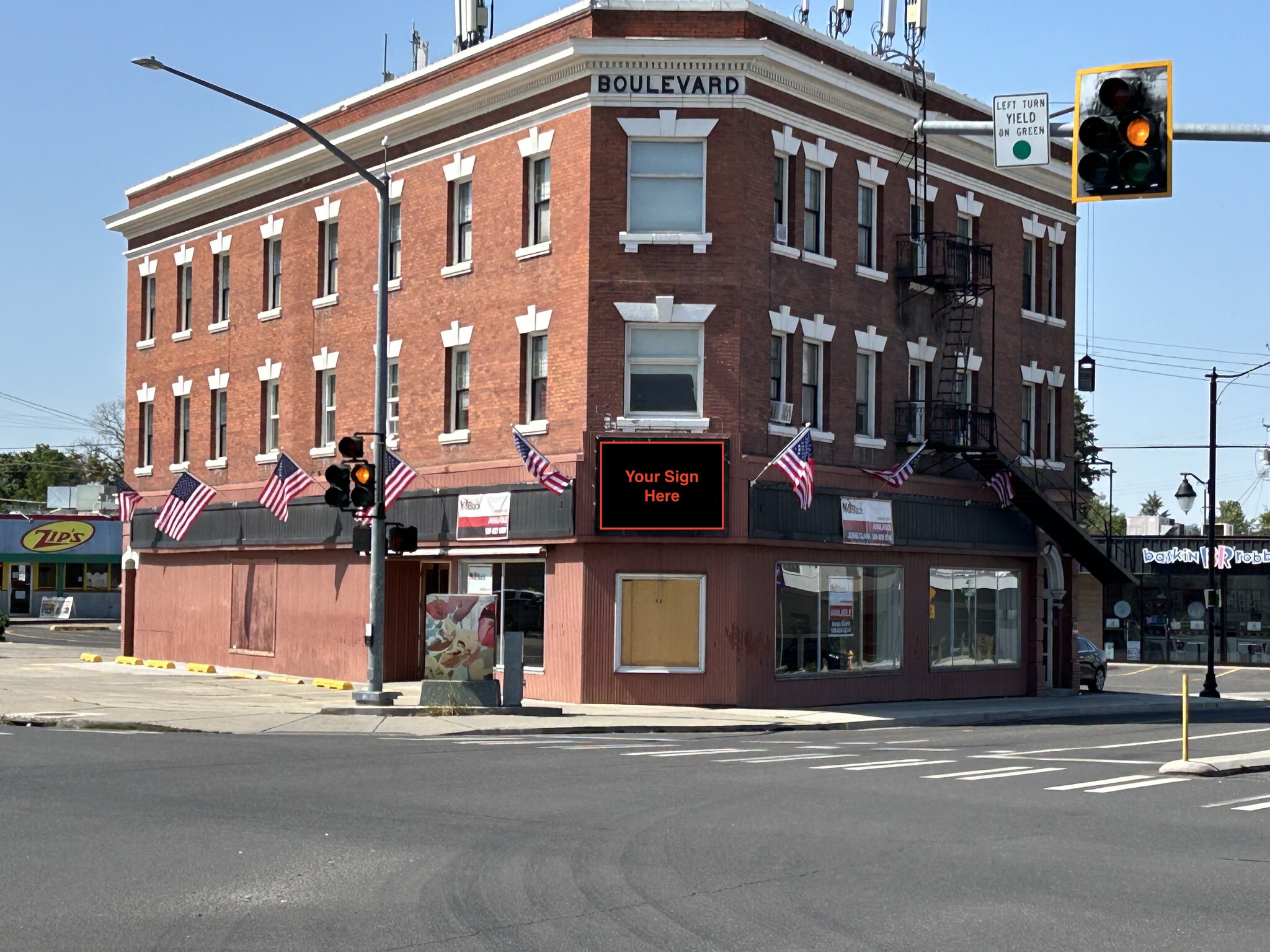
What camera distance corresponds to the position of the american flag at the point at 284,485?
34844mm

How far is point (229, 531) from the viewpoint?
38469 mm

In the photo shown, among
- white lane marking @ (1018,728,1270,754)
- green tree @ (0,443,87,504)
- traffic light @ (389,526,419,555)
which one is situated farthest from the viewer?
green tree @ (0,443,87,504)

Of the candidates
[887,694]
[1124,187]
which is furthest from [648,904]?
[887,694]

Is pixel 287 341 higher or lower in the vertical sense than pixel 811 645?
higher

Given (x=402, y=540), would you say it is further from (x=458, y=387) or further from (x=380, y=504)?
(x=458, y=387)

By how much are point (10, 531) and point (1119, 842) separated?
2480 inches

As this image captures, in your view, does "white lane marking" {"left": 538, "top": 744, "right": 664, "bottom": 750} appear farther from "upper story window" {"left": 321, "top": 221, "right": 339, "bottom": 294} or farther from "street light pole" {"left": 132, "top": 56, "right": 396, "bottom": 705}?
"upper story window" {"left": 321, "top": 221, "right": 339, "bottom": 294}

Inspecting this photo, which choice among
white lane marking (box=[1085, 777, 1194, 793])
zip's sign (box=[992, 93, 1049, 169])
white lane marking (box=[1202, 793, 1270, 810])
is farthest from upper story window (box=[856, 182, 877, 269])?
zip's sign (box=[992, 93, 1049, 169])

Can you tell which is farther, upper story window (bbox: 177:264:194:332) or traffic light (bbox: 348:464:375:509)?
upper story window (bbox: 177:264:194:332)

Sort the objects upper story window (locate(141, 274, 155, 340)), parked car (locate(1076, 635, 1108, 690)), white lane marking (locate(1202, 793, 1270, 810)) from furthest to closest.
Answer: upper story window (locate(141, 274, 155, 340)), parked car (locate(1076, 635, 1108, 690)), white lane marking (locate(1202, 793, 1270, 810))

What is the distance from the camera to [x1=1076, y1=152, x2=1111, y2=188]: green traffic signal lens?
503 inches

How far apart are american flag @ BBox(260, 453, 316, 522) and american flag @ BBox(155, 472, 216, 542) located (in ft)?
11.6

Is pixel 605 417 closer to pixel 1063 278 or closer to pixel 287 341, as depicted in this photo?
pixel 287 341

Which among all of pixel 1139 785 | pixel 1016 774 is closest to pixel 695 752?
pixel 1016 774
